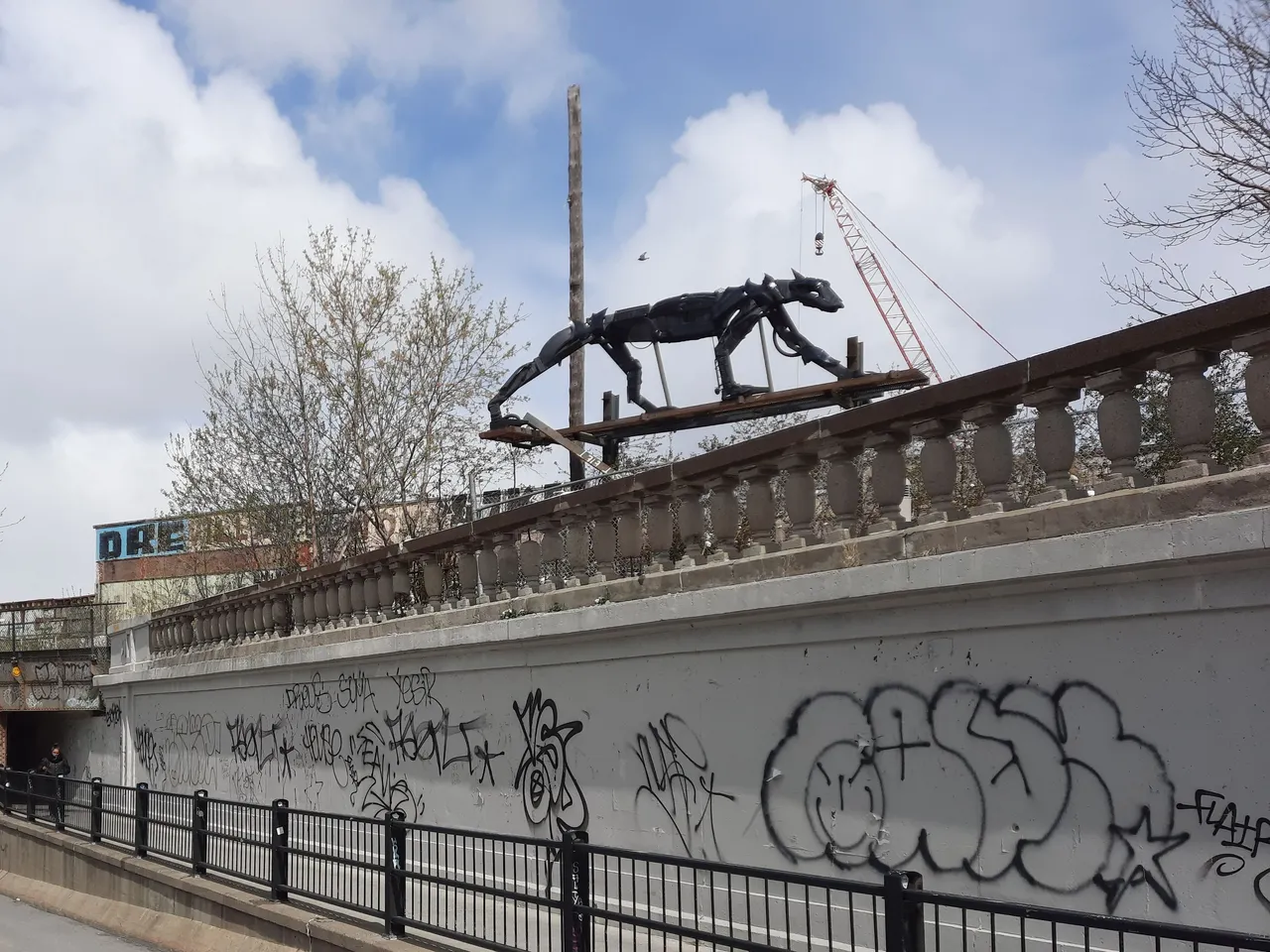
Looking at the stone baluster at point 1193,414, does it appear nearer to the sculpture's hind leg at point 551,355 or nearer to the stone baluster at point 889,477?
the stone baluster at point 889,477

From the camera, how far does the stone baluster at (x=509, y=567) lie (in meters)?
10.8

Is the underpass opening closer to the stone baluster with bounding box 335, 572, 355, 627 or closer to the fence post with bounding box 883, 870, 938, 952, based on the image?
the stone baluster with bounding box 335, 572, 355, 627

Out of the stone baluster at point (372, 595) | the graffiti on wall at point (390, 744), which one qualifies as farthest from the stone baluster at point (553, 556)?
the stone baluster at point (372, 595)

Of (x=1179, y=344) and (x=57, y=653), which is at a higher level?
(x=1179, y=344)

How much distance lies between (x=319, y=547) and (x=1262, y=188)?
15.8 m

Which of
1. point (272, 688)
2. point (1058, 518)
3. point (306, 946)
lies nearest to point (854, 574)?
point (1058, 518)

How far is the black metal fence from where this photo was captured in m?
5.02

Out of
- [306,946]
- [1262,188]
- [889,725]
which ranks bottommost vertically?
[306,946]

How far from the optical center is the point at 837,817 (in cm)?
732

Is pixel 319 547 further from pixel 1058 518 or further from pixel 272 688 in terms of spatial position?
pixel 1058 518

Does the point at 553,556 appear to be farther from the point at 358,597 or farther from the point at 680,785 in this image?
the point at 358,597

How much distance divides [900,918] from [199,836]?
9.70 meters

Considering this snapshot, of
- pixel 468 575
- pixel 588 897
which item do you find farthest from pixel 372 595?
pixel 588 897

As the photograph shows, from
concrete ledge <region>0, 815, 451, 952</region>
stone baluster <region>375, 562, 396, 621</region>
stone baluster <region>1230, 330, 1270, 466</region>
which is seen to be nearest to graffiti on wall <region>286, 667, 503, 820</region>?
stone baluster <region>375, 562, 396, 621</region>
